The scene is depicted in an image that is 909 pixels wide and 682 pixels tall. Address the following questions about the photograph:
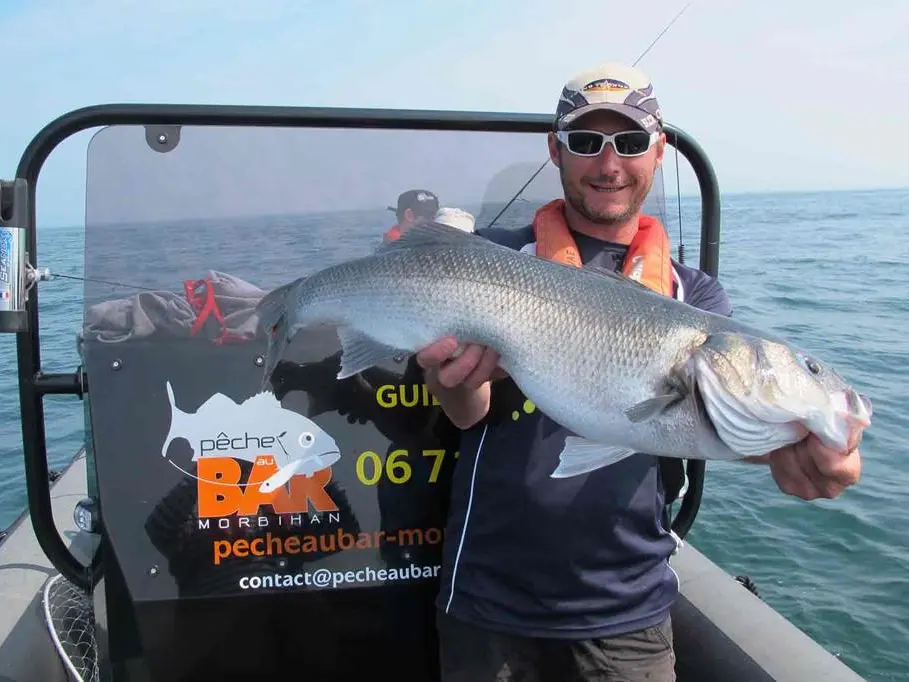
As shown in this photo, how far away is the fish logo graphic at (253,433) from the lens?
292cm

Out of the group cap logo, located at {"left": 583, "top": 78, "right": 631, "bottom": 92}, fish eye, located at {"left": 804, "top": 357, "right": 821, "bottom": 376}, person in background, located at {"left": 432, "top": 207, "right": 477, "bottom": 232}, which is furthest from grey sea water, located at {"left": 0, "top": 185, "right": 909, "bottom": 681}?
fish eye, located at {"left": 804, "top": 357, "right": 821, "bottom": 376}

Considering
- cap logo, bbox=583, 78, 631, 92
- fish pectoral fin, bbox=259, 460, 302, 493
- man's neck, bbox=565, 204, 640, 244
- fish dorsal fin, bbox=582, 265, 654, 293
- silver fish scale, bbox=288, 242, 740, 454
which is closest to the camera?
silver fish scale, bbox=288, 242, 740, 454

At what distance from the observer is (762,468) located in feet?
26.6

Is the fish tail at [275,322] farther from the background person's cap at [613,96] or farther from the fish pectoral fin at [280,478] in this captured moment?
the background person's cap at [613,96]

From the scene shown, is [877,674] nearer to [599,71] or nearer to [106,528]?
[599,71]

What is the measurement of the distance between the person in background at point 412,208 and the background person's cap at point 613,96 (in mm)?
688

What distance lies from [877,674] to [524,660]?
3733 millimetres

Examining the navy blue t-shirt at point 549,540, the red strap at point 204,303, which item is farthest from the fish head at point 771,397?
the red strap at point 204,303

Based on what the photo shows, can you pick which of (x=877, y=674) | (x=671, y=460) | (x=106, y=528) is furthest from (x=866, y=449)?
(x=106, y=528)

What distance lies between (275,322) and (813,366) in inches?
66.3

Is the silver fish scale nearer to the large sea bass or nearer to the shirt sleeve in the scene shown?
the large sea bass

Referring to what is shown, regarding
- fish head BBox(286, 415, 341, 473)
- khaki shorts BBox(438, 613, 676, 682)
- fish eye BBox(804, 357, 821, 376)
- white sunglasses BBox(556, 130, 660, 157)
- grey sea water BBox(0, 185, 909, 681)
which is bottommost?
→ grey sea water BBox(0, 185, 909, 681)

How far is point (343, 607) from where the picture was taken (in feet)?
10.1

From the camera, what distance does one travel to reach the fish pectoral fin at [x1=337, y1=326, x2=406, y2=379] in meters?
2.49
